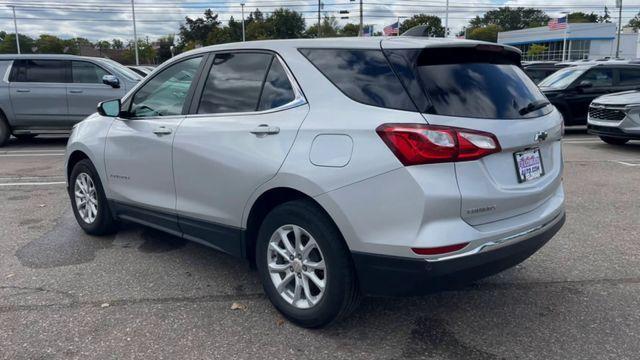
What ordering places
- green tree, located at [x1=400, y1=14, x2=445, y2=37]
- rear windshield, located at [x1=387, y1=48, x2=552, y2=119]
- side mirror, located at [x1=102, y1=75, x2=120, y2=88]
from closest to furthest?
rear windshield, located at [x1=387, y1=48, x2=552, y2=119]
side mirror, located at [x1=102, y1=75, x2=120, y2=88]
green tree, located at [x1=400, y1=14, x2=445, y2=37]

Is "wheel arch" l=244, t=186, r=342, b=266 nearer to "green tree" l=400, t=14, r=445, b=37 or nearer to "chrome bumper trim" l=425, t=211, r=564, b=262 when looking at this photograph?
"chrome bumper trim" l=425, t=211, r=564, b=262

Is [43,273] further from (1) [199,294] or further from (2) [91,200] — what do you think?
(1) [199,294]

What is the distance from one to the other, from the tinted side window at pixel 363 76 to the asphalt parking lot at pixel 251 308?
1399 mm

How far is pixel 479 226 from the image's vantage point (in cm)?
281

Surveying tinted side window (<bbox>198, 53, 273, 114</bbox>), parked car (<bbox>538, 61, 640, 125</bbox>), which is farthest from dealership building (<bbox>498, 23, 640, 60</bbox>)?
tinted side window (<bbox>198, 53, 273, 114</bbox>)

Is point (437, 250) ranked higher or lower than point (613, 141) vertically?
higher

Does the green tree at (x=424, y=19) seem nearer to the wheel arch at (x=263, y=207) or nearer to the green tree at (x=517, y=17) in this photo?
the green tree at (x=517, y=17)

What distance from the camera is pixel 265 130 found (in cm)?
328

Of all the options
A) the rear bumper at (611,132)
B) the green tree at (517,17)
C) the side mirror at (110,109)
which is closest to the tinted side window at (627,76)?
the rear bumper at (611,132)

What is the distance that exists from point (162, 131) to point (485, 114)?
2.34 m

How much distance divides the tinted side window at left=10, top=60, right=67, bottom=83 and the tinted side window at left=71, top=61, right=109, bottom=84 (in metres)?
0.22

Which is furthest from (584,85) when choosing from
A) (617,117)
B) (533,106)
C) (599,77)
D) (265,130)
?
(265,130)

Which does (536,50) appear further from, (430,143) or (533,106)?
(430,143)

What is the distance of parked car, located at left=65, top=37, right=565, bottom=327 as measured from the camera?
8.96 feet
